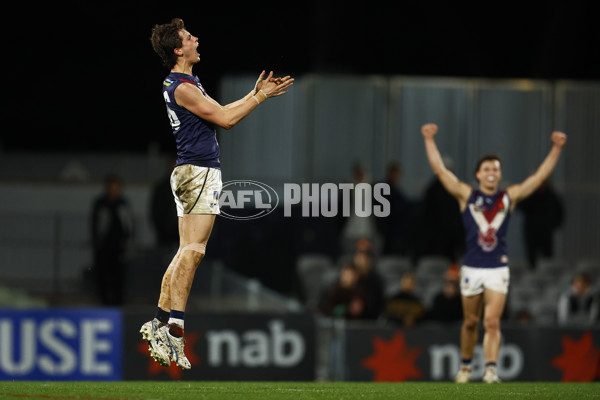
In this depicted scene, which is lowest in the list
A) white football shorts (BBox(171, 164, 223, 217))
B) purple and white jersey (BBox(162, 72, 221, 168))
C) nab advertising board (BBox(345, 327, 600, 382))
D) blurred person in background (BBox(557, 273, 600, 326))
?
nab advertising board (BBox(345, 327, 600, 382))

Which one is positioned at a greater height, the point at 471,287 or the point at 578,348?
the point at 471,287

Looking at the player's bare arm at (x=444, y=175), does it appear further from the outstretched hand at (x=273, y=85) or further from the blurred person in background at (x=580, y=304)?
the blurred person in background at (x=580, y=304)

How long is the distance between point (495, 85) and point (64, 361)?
32.5 ft

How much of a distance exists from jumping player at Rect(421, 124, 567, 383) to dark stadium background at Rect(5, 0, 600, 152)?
9.23 m

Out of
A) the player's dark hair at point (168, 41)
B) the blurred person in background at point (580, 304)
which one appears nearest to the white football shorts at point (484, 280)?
the player's dark hair at point (168, 41)

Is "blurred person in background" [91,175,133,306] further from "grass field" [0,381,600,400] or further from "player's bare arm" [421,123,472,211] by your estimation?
"grass field" [0,381,600,400]

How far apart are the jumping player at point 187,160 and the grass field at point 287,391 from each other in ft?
1.56

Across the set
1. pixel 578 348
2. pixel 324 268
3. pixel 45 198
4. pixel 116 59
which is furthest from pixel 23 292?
pixel 116 59

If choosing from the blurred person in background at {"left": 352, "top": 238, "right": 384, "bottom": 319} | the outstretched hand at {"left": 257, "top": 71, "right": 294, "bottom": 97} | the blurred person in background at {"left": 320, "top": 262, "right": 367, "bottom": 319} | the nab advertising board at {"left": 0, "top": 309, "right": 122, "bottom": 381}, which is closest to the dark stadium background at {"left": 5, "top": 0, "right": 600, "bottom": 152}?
the blurred person in background at {"left": 352, "top": 238, "right": 384, "bottom": 319}

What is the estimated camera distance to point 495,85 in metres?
19.9

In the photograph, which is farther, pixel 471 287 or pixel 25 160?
pixel 25 160

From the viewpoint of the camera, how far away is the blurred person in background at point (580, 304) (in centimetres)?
1523

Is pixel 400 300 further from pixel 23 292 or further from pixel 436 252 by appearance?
pixel 23 292

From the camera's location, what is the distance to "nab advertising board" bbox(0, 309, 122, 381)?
44.1 feet
